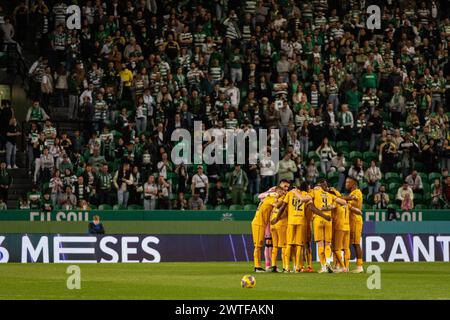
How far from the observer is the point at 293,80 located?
41438 millimetres

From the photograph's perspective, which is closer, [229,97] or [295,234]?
[295,234]

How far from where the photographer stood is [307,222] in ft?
96.4

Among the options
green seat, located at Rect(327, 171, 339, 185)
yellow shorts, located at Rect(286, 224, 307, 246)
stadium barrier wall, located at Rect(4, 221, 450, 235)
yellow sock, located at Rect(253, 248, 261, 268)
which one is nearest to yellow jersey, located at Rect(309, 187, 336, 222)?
yellow shorts, located at Rect(286, 224, 307, 246)

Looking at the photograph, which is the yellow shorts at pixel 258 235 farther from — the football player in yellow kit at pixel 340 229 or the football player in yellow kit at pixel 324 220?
the football player in yellow kit at pixel 340 229

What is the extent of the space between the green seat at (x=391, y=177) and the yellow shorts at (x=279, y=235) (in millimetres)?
11449

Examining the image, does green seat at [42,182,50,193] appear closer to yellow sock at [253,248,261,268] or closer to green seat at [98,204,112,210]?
green seat at [98,204,112,210]

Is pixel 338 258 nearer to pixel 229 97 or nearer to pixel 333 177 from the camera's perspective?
pixel 333 177

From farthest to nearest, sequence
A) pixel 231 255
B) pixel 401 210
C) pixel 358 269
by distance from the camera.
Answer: pixel 401 210
pixel 231 255
pixel 358 269

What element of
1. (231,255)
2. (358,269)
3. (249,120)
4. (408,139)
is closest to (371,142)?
(408,139)

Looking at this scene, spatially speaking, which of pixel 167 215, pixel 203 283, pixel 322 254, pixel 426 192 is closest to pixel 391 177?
pixel 426 192

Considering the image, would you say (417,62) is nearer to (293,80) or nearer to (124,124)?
(293,80)

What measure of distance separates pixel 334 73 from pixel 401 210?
5694mm

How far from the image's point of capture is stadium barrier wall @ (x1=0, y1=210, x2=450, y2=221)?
37188mm

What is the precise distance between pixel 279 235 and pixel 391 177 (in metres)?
11.6
